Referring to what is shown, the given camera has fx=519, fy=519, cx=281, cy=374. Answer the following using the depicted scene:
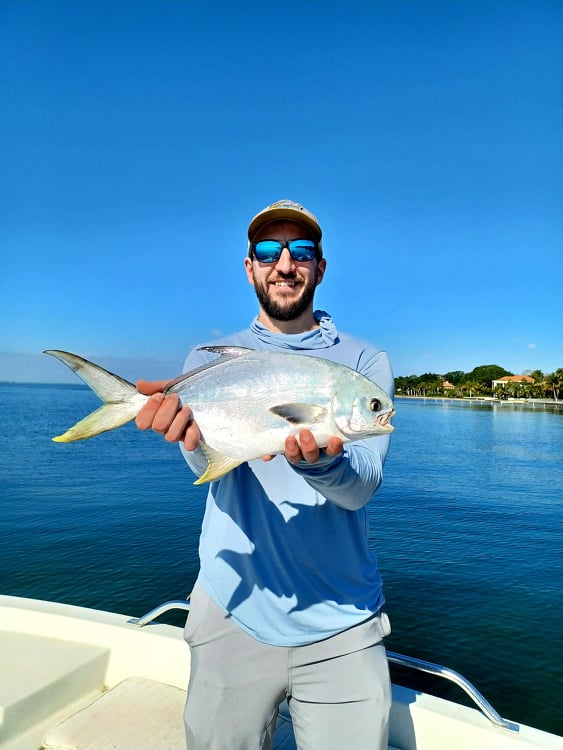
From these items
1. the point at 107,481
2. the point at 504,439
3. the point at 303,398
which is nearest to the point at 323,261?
the point at 303,398

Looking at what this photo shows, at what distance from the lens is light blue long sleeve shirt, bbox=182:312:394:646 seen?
253cm

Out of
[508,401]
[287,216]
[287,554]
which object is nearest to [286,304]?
[287,216]

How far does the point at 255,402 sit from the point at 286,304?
76 centimetres

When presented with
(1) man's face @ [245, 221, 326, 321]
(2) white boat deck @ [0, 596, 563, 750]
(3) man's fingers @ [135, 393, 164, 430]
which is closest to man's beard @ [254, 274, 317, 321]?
(1) man's face @ [245, 221, 326, 321]

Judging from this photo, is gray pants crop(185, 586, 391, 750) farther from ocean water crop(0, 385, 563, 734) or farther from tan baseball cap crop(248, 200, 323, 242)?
ocean water crop(0, 385, 563, 734)

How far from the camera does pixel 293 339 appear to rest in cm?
305

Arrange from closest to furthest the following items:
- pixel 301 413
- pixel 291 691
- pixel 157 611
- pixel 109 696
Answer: pixel 301 413 < pixel 291 691 < pixel 109 696 < pixel 157 611

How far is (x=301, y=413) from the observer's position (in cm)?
235

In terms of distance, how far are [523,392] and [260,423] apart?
152400 mm

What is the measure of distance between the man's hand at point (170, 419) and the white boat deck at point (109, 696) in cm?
241

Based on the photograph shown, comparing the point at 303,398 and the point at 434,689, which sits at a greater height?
the point at 303,398

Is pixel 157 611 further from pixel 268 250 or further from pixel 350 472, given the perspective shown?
pixel 268 250

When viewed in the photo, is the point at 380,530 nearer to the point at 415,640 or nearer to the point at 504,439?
the point at 415,640

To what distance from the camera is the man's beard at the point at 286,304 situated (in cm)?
299
